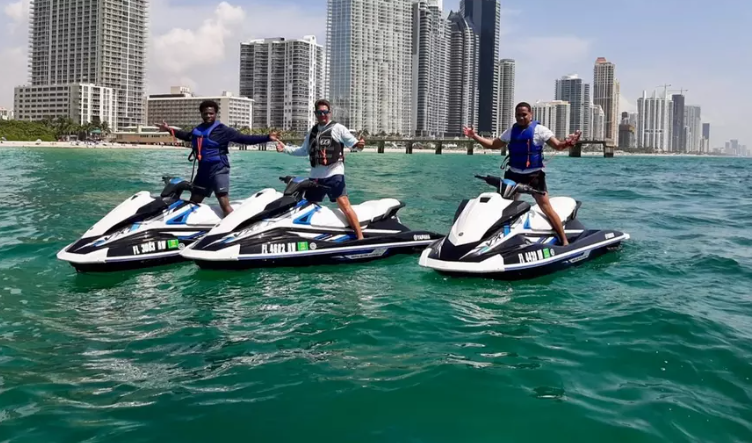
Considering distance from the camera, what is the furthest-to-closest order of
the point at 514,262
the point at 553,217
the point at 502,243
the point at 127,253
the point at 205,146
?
the point at 205,146
the point at 553,217
the point at 127,253
the point at 502,243
the point at 514,262

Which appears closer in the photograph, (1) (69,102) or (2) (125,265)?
(2) (125,265)

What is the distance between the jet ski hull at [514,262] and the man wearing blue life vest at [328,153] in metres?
1.56

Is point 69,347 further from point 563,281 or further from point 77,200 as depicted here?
point 77,200

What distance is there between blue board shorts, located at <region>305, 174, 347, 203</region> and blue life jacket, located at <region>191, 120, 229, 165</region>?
1305mm

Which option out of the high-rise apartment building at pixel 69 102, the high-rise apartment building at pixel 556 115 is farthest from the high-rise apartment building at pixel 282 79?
the high-rise apartment building at pixel 556 115

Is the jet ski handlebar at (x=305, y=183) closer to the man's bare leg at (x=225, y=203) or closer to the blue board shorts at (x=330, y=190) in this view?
the blue board shorts at (x=330, y=190)

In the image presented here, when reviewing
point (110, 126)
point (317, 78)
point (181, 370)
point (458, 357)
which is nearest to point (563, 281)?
point (458, 357)

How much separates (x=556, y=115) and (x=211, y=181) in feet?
589

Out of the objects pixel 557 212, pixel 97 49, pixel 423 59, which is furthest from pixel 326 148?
pixel 423 59

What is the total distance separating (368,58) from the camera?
575 feet

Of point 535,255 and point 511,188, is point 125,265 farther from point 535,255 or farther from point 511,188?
point 535,255

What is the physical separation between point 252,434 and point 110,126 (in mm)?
178491

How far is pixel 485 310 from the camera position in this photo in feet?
19.3

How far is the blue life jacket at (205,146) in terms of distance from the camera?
8422 mm
